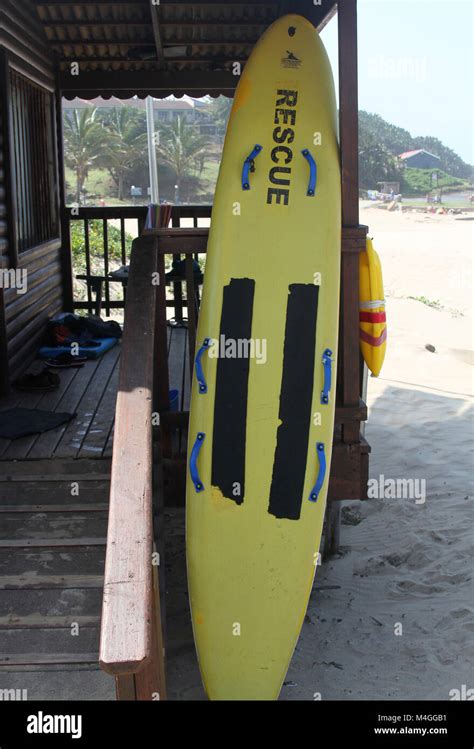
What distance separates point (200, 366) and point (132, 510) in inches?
55.5

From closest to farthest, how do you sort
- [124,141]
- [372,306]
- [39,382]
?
[372,306] < [39,382] < [124,141]

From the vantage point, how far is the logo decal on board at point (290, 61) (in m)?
4.34

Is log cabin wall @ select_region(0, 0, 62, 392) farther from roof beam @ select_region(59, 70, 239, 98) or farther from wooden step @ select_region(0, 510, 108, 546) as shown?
wooden step @ select_region(0, 510, 108, 546)

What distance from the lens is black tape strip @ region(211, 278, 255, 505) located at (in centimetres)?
376

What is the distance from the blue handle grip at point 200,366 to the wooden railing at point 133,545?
16.9 inches

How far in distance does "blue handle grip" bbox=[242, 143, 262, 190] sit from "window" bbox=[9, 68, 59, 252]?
107 inches

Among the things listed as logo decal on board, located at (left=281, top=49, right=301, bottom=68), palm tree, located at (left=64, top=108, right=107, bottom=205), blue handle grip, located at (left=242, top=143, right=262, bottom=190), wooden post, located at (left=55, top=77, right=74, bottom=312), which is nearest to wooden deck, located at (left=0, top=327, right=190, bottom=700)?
blue handle grip, located at (left=242, top=143, right=262, bottom=190)

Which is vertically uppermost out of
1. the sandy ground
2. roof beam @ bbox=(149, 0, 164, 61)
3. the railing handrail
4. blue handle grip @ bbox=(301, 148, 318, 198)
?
roof beam @ bbox=(149, 0, 164, 61)

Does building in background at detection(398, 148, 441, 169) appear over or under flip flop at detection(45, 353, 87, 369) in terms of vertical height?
over

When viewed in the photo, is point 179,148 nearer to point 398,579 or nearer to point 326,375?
point 398,579

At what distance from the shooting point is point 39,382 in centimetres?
589

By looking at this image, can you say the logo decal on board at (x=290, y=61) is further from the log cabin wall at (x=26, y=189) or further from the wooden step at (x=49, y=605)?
the wooden step at (x=49, y=605)

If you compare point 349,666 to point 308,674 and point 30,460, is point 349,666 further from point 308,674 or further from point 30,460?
point 30,460

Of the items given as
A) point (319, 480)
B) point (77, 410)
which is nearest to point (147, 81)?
point (77, 410)
